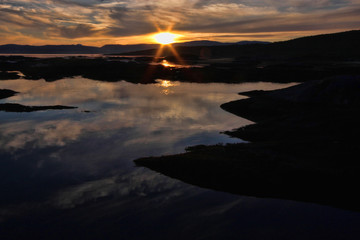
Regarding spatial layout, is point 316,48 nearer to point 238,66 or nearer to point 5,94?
point 238,66

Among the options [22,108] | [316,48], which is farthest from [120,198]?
[316,48]

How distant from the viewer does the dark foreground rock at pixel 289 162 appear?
16375 millimetres

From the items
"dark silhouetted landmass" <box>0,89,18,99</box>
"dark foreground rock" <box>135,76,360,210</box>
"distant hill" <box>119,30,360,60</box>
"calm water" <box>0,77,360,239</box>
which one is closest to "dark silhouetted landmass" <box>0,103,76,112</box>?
"dark silhouetted landmass" <box>0,89,18,99</box>

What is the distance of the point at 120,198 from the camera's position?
642 inches

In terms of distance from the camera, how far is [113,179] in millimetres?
18625

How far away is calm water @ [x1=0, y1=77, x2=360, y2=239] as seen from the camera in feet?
44.5

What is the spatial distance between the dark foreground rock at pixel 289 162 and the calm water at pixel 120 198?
91 cm

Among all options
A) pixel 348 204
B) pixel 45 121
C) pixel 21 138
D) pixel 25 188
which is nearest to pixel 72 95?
pixel 45 121

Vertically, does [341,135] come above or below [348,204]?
above

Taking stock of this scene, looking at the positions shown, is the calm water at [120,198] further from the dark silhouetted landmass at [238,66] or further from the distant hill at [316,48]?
the distant hill at [316,48]

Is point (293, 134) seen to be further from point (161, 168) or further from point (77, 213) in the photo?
point (77, 213)

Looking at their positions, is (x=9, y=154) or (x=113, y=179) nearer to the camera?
(x=113, y=179)

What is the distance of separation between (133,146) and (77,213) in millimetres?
10354

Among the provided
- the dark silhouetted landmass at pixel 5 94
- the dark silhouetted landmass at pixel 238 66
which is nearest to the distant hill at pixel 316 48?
the dark silhouetted landmass at pixel 238 66
